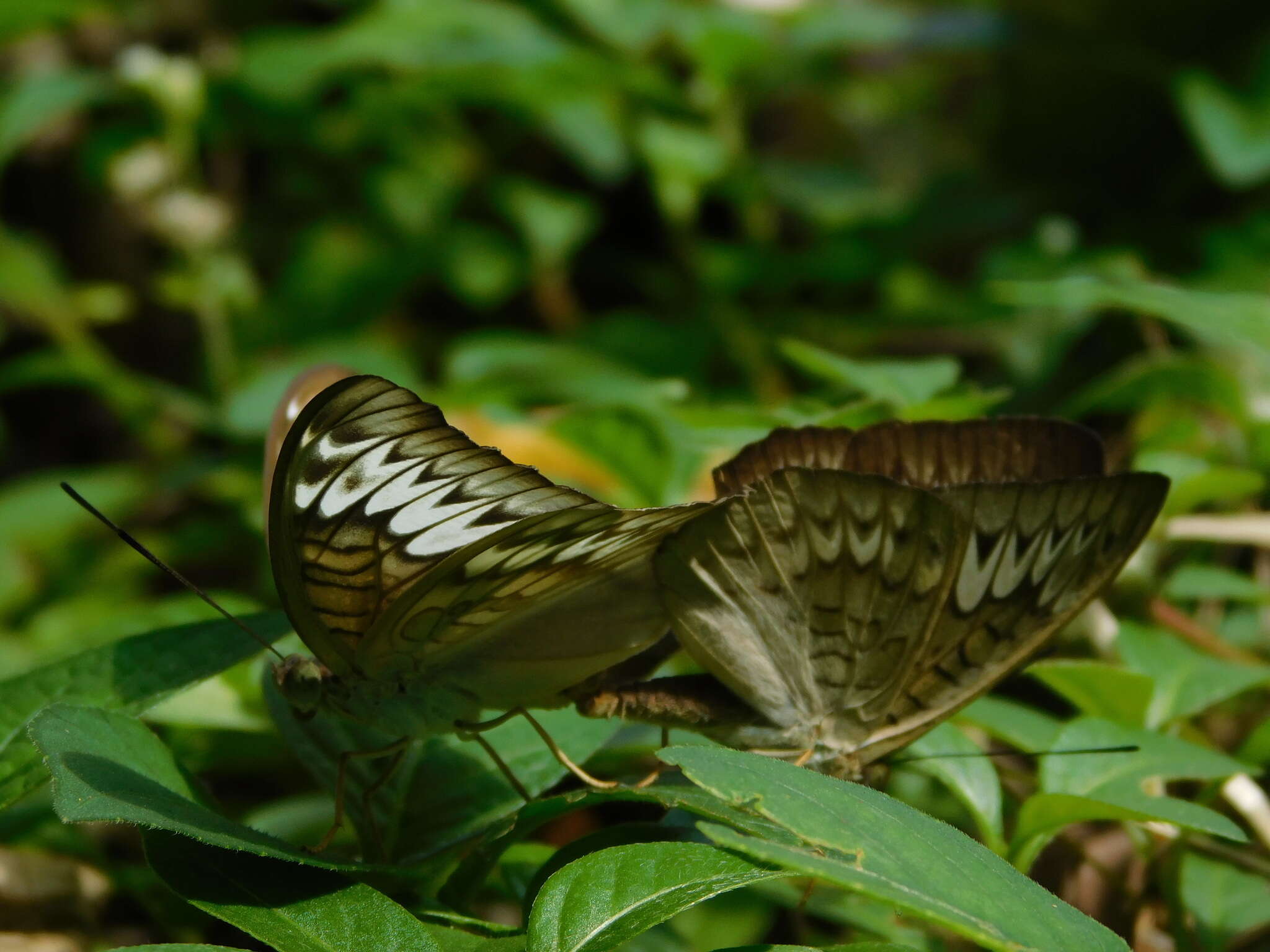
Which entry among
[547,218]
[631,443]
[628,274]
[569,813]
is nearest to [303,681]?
[569,813]

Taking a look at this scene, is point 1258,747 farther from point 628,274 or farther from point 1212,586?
point 628,274

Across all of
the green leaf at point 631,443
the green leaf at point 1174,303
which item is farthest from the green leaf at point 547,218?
the green leaf at point 1174,303

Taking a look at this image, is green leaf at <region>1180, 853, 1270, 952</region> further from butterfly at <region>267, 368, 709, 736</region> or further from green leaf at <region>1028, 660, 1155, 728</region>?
butterfly at <region>267, 368, 709, 736</region>

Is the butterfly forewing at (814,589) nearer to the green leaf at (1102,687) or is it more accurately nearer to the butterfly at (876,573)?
the butterfly at (876,573)

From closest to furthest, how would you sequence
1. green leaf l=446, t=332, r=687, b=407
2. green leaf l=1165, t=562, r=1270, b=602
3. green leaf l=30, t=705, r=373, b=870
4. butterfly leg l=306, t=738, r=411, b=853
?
green leaf l=30, t=705, r=373, b=870, butterfly leg l=306, t=738, r=411, b=853, green leaf l=1165, t=562, r=1270, b=602, green leaf l=446, t=332, r=687, b=407

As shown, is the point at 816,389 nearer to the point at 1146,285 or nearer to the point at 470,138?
the point at 1146,285

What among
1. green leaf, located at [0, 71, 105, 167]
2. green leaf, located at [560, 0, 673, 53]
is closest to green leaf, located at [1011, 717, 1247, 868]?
green leaf, located at [560, 0, 673, 53]

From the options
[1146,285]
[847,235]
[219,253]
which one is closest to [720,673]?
[1146,285]
